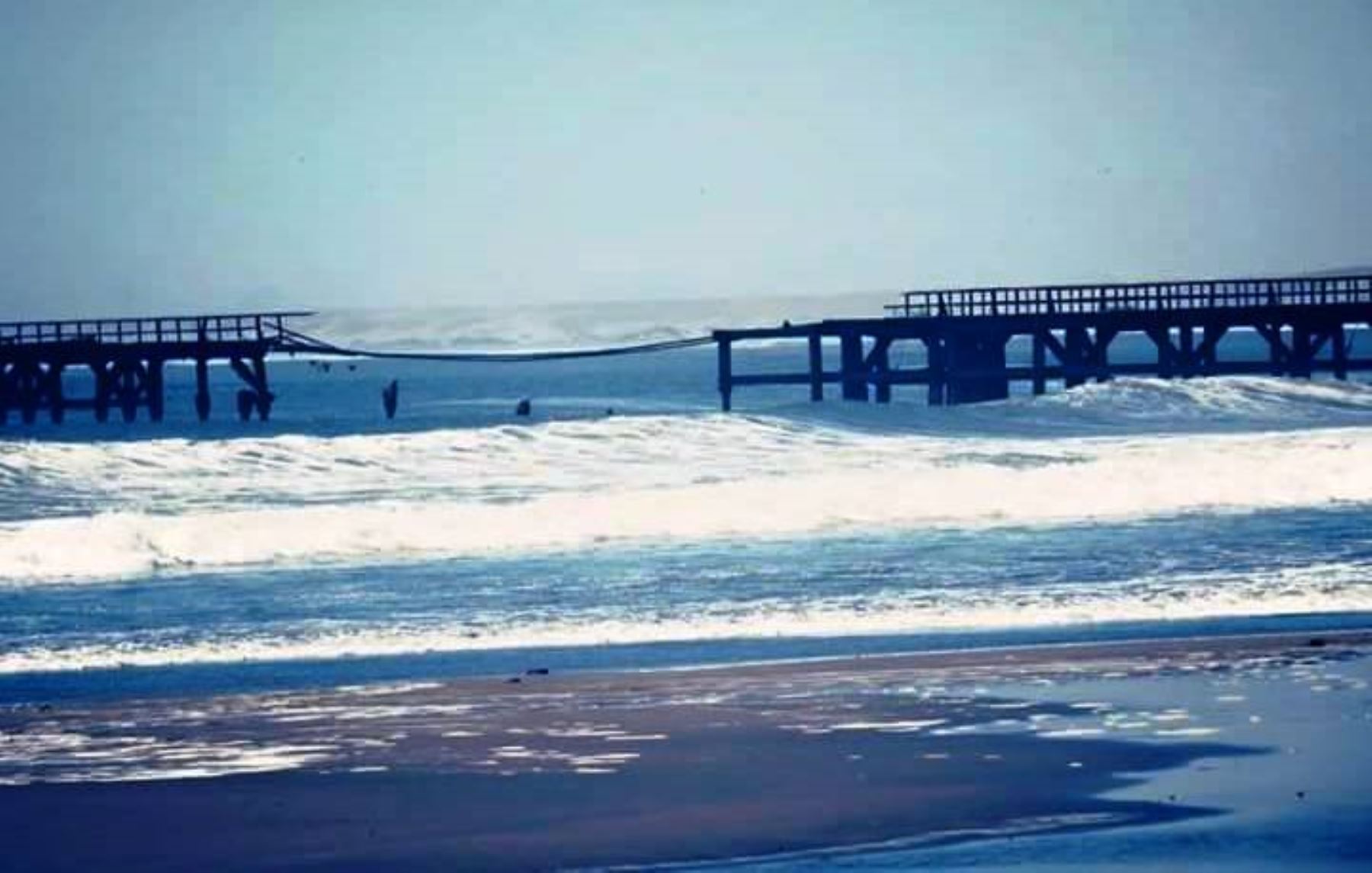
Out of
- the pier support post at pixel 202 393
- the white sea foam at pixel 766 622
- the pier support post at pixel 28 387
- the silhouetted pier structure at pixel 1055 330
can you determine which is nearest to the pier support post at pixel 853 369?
the silhouetted pier structure at pixel 1055 330

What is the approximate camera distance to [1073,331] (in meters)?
61.6

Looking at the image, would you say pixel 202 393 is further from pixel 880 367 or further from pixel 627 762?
pixel 627 762

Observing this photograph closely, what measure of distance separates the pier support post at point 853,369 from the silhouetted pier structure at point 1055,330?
0.04m

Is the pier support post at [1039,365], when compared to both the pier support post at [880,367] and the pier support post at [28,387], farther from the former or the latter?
the pier support post at [28,387]

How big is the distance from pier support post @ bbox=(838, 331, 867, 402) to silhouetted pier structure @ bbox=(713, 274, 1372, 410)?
36 millimetres

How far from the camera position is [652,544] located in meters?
26.6

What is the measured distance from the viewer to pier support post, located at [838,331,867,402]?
60.6m

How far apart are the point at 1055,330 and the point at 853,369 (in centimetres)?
507

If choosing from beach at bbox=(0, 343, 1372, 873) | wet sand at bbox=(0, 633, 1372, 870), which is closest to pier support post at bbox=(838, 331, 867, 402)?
beach at bbox=(0, 343, 1372, 873)

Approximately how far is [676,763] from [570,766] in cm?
54

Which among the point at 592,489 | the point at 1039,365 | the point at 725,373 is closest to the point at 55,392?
the point at 725,373

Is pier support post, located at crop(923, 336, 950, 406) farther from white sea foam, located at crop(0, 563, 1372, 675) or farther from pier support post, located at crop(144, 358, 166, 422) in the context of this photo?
white sea foam, located at crop(0, 563, 1372, 675)

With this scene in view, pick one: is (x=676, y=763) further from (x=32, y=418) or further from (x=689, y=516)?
(x=32, y=418)

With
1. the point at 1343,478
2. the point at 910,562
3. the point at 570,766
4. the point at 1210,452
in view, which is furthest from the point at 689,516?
the point at 570,766
